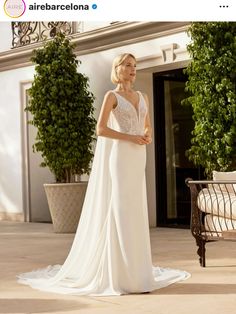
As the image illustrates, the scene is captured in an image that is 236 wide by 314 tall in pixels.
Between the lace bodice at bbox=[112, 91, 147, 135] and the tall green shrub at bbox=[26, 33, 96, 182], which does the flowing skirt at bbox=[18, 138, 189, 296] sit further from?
the tall green shrub at bbox=[26, 33, 96, 182]

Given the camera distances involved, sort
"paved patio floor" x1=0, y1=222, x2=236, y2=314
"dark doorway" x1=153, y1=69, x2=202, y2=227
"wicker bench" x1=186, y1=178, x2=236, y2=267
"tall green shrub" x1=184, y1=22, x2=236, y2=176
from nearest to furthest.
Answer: "paved patio floor" x1=0, y1=222, x2=236, y2=314 < "wicker bench" x1=186, y1=178, x2=236, y2=267 < "tall green shrub" x1=184, y1=22, x2=236, y2=176 < "dark doorway" x1=153, y1=69, x2=202, y2=227

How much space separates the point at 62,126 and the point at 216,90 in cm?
254

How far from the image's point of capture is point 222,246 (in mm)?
7375

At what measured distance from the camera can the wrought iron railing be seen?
430 inches

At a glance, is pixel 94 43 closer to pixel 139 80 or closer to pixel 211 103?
pixel 139 80

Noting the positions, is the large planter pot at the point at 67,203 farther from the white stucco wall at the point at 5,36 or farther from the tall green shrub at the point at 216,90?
the white stucco wall at the point at 5,36

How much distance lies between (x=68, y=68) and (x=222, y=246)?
3716 millimetres

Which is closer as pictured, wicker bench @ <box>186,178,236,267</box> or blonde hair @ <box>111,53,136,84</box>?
blonde hair @ <box>111,53,136,84</box>

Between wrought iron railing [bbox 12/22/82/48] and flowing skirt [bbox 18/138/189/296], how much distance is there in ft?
20.8

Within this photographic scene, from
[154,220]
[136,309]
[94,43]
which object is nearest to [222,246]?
[154,220]

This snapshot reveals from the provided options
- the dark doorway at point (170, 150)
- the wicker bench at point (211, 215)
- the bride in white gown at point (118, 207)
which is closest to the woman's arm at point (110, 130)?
the bride in white gown at point (118, 207)

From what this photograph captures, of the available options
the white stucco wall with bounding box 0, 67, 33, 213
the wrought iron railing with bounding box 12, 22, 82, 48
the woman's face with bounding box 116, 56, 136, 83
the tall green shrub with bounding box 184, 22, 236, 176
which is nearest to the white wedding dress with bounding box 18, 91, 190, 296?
the woman's face with bounding box 116, 56, 136, 83
